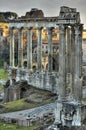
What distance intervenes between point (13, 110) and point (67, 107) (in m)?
8.50

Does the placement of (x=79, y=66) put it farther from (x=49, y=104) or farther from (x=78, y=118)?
(x=49, y=104)

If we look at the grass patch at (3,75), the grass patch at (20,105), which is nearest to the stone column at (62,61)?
the grass patch at (20,105)

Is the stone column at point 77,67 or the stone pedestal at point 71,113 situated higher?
the stone column at point 77,67

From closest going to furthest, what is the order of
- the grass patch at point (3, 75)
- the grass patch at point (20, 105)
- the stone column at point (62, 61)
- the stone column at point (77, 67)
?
the stone column at point (77, 67) → the stone column at point (62, 61) → the grass patch at point (20, 105) → the grass patch at point (3, 75)

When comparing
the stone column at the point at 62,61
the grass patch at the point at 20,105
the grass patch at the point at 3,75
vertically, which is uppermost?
the stone column at the point at 62,61

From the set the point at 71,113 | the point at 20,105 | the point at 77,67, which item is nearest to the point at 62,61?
the point at 77,67

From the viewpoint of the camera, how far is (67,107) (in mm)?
23812

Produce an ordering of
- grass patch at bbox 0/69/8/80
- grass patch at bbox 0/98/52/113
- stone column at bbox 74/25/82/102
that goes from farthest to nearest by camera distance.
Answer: grass patch at bbox 0/69/8/80 → grass patch at bbox 0/98/52/113 → stone column at bbox 74/25/82/102

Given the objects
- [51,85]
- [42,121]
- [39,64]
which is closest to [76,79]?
[42,121]

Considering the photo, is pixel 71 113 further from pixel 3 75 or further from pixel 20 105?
pixel 3 75

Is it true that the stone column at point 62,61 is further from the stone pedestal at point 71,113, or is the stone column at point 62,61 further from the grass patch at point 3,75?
the grass patch at point 3,75

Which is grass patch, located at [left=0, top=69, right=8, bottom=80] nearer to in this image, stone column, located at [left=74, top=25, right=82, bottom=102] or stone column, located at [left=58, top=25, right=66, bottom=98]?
stone column, located at [left=58, top=25, right=66, bottom=98]

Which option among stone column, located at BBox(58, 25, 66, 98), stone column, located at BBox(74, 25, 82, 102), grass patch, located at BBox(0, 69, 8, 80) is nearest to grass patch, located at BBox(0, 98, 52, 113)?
stone column, located at BBox(58, 25, 66, 98)

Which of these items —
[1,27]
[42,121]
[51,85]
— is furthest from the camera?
[1,27]
